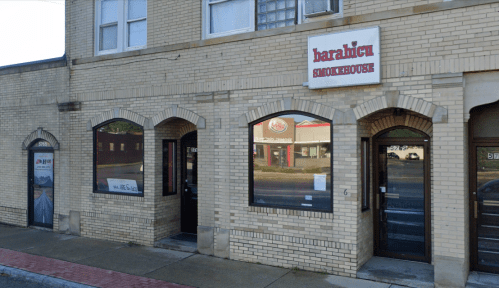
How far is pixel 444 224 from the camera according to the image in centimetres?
637

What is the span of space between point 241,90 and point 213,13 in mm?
2001

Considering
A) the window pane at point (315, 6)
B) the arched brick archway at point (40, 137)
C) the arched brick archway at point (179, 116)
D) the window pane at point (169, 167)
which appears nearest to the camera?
the window pane at point (315, 6)

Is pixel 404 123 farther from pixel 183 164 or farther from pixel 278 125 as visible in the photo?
pixel 183 164

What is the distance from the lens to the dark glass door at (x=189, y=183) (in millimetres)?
10109

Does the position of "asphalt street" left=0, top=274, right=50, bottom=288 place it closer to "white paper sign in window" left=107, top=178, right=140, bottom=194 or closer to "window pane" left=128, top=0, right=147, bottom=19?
"white paper sign in window" left=107, top=178, right=140, bottom=194

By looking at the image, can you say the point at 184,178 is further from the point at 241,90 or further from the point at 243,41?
the point at 243,41

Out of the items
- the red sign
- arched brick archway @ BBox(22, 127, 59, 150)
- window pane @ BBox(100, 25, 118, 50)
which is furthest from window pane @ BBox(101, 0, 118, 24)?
the red sign

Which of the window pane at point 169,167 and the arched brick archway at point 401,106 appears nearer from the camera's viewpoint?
the arched brick archway at point 401,106

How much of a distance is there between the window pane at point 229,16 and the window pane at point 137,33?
6.14ft

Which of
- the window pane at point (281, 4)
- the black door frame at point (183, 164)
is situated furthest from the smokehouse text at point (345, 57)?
the black door frame at point (183, 164)

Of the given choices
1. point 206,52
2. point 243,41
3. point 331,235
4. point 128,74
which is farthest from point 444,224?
point 128,74

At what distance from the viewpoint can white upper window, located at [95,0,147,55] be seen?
994 cm

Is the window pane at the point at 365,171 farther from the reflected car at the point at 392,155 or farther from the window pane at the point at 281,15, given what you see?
the window pane at the point at 281,15

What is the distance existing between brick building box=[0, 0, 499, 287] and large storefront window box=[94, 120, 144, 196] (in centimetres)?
4
